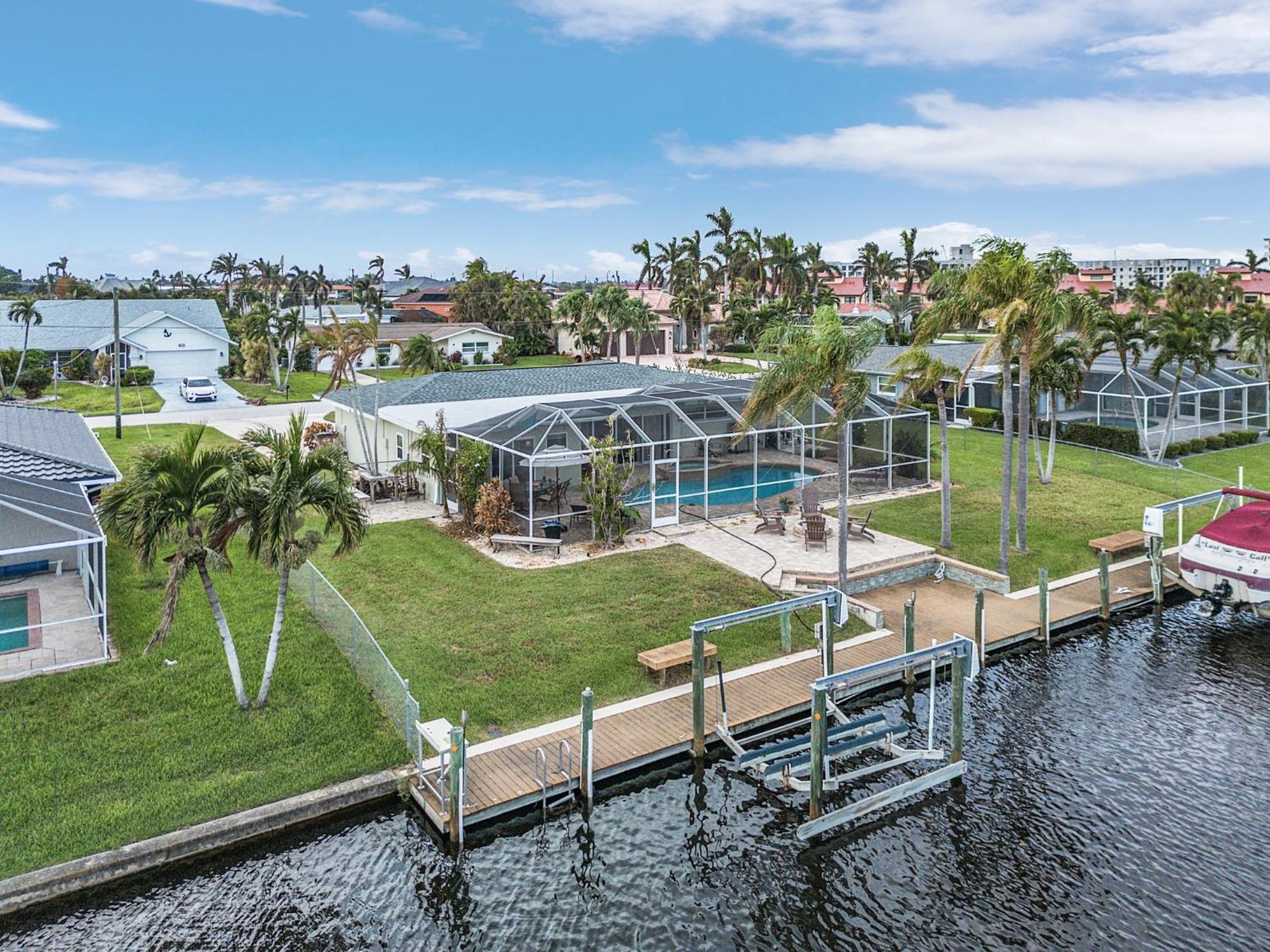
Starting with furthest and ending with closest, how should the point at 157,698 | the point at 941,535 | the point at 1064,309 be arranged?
1. the point at 941,535
2. the point at 1064,309
3. the point at 157,698

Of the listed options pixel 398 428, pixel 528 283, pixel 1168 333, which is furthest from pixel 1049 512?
pixel 528 283

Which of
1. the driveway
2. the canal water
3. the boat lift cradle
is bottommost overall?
the canal water

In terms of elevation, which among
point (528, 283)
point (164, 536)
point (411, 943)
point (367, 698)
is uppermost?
point (528, 283)

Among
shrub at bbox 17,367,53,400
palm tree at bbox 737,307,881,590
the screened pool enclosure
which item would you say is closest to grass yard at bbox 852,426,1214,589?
the screened pool enclosure

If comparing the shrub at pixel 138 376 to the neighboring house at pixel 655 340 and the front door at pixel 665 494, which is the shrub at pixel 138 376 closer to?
the neighboring house at pixel 655 340

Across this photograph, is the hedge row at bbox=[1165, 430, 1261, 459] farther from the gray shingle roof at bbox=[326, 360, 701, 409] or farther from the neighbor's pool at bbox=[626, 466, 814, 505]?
the gray shingle roof at bbox=[326, 360, 701, 409]

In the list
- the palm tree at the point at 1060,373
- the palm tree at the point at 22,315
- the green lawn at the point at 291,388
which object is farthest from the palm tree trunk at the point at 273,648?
the palm tree at the point at 22,315

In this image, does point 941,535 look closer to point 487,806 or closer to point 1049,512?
point 1049,512
